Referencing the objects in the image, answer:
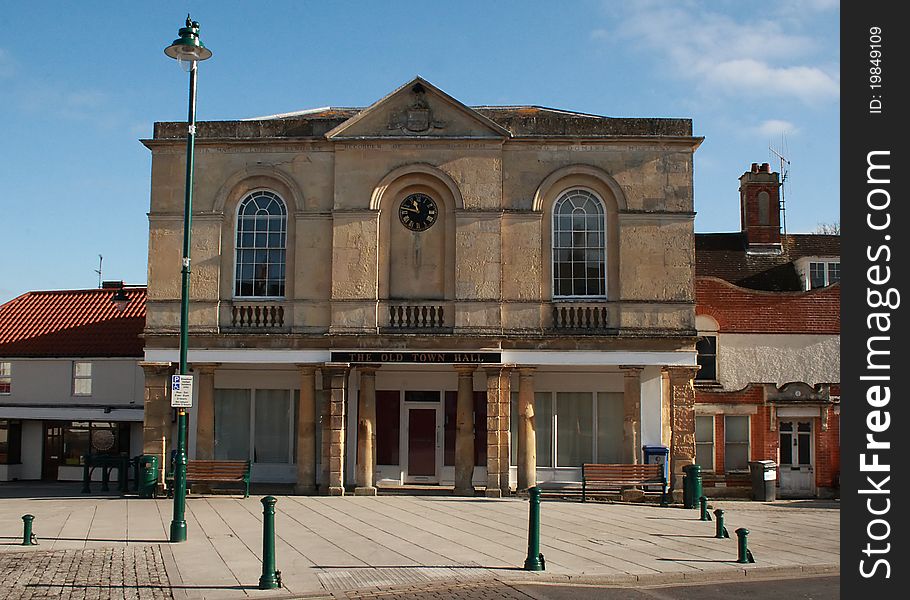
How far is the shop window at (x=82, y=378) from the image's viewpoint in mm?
30062

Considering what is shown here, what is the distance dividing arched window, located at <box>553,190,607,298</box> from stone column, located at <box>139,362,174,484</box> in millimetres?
9586

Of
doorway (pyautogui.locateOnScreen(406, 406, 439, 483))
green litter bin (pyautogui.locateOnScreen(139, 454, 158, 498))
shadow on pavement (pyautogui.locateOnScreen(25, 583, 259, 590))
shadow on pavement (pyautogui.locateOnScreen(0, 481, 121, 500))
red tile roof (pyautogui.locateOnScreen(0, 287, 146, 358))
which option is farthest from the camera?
red tile roof (pyautogui.locateOnScreen(0, 287, 146, 358))

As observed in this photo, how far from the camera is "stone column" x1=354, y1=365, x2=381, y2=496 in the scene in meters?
23.5

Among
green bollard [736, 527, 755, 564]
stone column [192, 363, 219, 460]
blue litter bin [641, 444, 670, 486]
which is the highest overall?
stone column [192, 363, 219, 460]

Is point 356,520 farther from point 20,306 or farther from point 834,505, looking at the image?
point 20,306

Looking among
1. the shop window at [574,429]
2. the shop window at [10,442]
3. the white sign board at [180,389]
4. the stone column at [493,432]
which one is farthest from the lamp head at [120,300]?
the white sign board at [180,389]

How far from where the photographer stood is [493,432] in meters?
23.2

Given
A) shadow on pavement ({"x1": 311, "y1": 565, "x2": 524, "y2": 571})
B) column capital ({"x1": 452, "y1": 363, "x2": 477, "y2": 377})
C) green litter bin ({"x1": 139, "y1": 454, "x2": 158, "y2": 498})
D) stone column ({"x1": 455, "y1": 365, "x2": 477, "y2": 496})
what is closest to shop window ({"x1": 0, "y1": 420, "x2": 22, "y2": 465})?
green litter bin ({"x1": 139, "y1": 454, "x2": 158, "y2": 498})

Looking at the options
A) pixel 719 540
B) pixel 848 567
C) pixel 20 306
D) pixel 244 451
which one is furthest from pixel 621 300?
pixel 20 306

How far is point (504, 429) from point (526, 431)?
63 cm

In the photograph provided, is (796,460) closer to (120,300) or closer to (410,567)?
(410,567)

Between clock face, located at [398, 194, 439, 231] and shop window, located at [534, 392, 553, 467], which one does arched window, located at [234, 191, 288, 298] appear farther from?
shop window, located at [534, 392, 553, 467]

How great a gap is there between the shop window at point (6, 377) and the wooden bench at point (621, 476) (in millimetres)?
18163

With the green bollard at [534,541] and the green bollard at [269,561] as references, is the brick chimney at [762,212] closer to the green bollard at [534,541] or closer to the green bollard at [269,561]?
the green bollard at [534,541]
